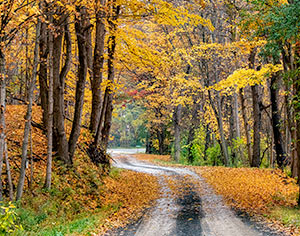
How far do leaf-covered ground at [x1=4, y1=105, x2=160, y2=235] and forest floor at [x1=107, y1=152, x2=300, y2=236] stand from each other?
0.80 meters

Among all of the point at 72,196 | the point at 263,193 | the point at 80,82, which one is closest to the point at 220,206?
the point at 263,193

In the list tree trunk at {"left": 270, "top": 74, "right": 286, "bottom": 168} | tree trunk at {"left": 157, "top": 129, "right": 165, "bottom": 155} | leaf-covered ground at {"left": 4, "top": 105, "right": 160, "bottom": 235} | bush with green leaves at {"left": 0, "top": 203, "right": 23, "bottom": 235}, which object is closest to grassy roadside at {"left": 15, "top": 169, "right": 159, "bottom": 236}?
leaf-covered ground at {"left": 4, "top": 105, "right": 160, "bottom": 235}

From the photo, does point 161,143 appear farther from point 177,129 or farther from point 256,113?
point 256,113

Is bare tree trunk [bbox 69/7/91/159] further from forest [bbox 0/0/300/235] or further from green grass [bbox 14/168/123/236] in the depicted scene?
green grass [bbox 14/168/123/236]

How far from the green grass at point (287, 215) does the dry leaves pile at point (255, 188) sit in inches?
15.2

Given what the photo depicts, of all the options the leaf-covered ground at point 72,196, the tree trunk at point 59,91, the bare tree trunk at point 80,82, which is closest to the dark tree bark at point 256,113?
the leaf-covered ground at point 72,196

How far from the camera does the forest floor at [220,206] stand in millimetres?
7590

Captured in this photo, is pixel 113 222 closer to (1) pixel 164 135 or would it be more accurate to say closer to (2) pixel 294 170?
(2) pixel 294 170

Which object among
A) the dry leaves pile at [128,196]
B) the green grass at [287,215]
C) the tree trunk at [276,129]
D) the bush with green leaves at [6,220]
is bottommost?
the dry leaves pile at [128,196]

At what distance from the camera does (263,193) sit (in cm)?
1168

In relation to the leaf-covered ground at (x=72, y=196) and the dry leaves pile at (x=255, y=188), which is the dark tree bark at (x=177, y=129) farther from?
the leaf-covered ground at (x=72, y=196)

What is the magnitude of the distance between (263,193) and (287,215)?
3.21 metres

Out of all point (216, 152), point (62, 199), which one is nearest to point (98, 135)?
point (62, 199)

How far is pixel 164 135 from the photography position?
34844 millimetres
